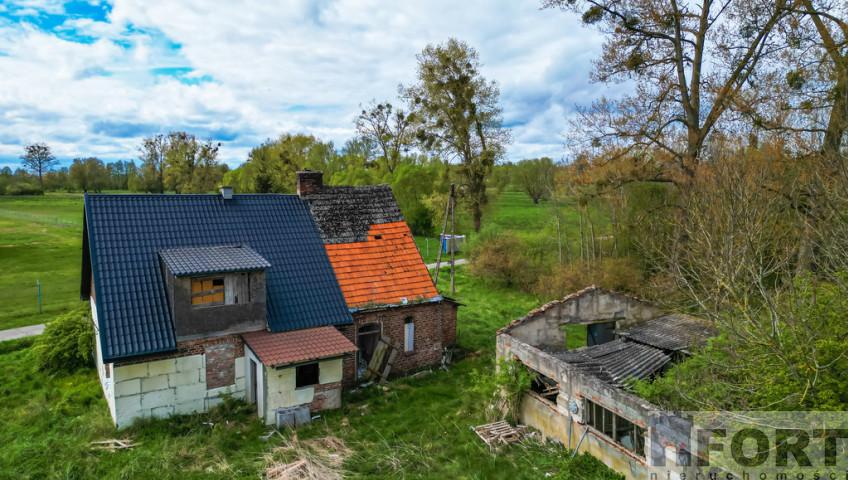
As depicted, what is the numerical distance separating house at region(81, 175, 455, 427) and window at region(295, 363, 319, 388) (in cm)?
4

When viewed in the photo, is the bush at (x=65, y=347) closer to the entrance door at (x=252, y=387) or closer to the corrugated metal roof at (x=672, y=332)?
the entrance door at (x=252, y=387)

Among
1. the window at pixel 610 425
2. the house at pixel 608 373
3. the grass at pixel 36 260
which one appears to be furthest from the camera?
the grass at pixel 36 260

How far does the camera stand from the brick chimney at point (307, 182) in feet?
60.1

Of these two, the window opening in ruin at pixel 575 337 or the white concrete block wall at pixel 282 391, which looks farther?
the window opening in ruin at pixel 575 337

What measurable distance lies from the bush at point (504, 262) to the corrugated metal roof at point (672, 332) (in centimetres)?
1315

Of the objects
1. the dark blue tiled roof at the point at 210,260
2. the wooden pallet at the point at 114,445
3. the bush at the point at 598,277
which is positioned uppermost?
the dark blue tiled roof at the point at 210,260

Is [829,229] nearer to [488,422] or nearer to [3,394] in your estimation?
[488,422]

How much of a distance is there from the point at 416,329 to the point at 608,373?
6988 mm

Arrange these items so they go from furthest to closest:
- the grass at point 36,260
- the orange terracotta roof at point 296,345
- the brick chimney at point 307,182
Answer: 1. the grass at point 36,260
2. the brick chimney at point 307,182
3. the orange terracotta roof at point 296,345

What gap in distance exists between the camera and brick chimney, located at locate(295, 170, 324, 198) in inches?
722

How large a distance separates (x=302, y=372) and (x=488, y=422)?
5.40 m

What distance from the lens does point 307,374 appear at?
13.7 meters

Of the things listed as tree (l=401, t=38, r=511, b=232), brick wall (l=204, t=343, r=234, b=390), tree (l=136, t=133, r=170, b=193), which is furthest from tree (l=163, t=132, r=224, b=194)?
brick wall (l=204, t=343, r=234, b=390)

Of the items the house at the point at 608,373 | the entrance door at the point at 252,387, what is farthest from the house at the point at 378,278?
the house at the point at 608,373
